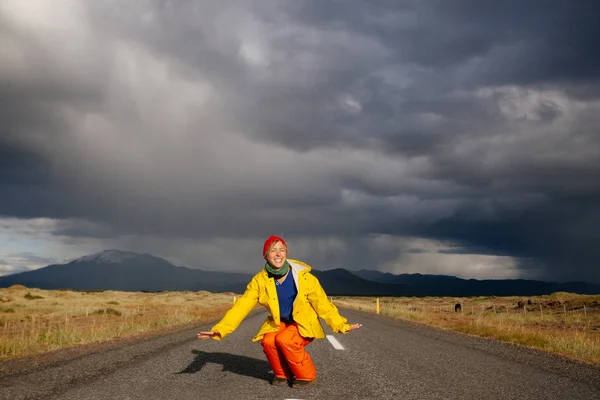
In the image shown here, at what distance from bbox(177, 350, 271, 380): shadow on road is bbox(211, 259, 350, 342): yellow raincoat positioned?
1098 millimetres

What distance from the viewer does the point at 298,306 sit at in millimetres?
5820

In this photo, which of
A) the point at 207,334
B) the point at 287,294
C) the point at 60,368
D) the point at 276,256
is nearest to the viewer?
the point at 207,334

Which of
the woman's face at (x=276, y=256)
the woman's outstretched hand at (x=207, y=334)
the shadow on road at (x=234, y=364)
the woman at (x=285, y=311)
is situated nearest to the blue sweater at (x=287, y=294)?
the woman at (x=285, y=311)

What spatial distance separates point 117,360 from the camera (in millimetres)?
8172

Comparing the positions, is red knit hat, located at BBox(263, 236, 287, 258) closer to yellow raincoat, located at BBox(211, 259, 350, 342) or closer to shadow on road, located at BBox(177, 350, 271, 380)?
yellow raincoat, located at BBox(211, 259, 350, 342)

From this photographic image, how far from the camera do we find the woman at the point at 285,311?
18.8ft

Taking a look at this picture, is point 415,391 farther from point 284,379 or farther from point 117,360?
point 117,360

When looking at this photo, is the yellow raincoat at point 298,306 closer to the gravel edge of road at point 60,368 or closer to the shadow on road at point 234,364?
the shadow on road at point 234,364

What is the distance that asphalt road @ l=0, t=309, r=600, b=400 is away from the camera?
5.46m

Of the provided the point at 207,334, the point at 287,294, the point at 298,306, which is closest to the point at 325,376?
the point at 298,306

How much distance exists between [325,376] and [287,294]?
1554 mm

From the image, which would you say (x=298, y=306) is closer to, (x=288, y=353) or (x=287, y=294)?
(x=287, y=294)

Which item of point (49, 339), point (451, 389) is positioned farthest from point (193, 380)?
point (49, 339)

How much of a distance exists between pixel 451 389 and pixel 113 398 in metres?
3.99
